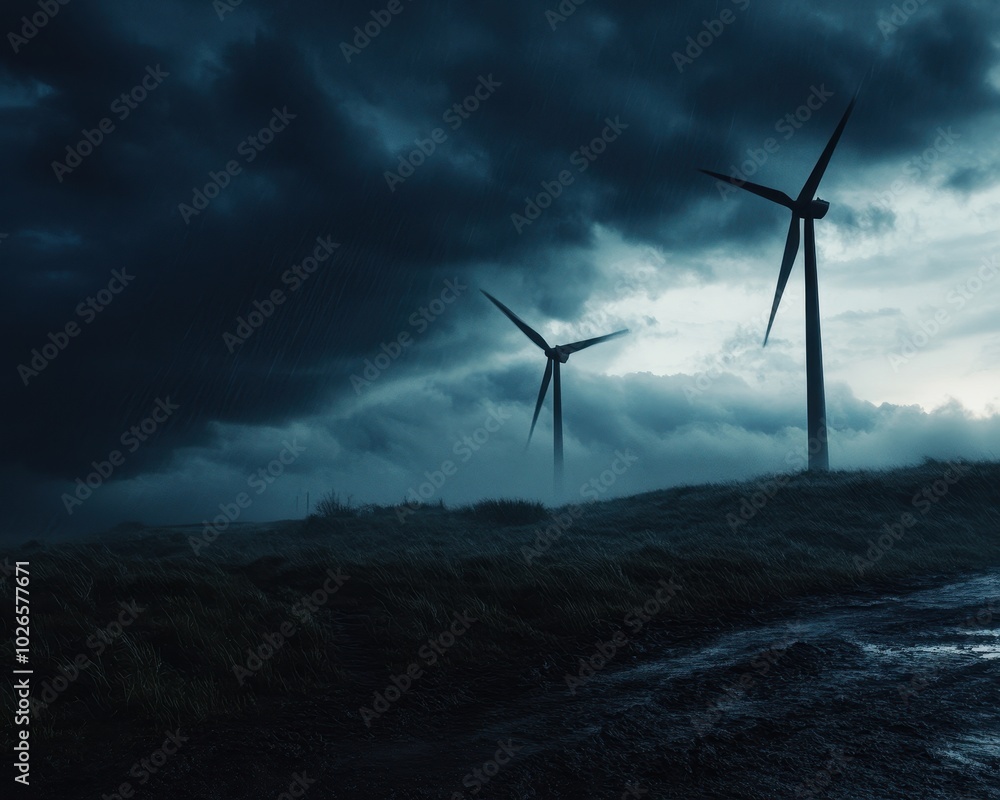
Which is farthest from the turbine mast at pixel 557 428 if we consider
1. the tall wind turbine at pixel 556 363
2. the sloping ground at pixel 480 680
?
the sloping ground at pixel 480 680

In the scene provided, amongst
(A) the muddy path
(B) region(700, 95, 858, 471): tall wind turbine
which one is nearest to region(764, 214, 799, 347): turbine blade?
(B) region(700, 95, 858, 471): tall wind turbine

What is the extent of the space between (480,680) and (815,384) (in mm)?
31104

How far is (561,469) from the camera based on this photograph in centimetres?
4803

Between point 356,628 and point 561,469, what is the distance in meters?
37.9

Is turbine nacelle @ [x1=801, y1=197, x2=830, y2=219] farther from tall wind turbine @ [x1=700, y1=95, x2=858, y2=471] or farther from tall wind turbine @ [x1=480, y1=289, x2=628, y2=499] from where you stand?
tall wind turbine @ [x1=480, y1=289, x2=628, y2=499]

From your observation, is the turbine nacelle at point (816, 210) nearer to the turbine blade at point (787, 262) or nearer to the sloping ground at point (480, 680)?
the turbine blade at point (787, 262)

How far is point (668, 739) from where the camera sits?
6.50 m

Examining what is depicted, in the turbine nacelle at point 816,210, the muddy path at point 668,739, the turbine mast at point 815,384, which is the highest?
the turbine nacelle at point 816,210

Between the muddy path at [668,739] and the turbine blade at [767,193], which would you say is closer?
the muddy path at [668,739]

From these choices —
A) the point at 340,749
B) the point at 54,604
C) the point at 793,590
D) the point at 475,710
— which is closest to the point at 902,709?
the point at 475,710

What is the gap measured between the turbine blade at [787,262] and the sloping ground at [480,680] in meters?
20.6

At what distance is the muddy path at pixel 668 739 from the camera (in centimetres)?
563

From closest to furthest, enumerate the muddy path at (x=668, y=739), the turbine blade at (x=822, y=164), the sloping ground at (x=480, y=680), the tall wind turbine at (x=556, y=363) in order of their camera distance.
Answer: the muddy path at (x=668, y=739) → the sloping ground at (x=480, y=680) → the turbine blade at (x=822, y=164) → the tall wind turbine at (x=556, y=363)

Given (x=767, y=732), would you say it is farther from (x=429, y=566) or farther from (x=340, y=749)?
(x=429, y=566)
